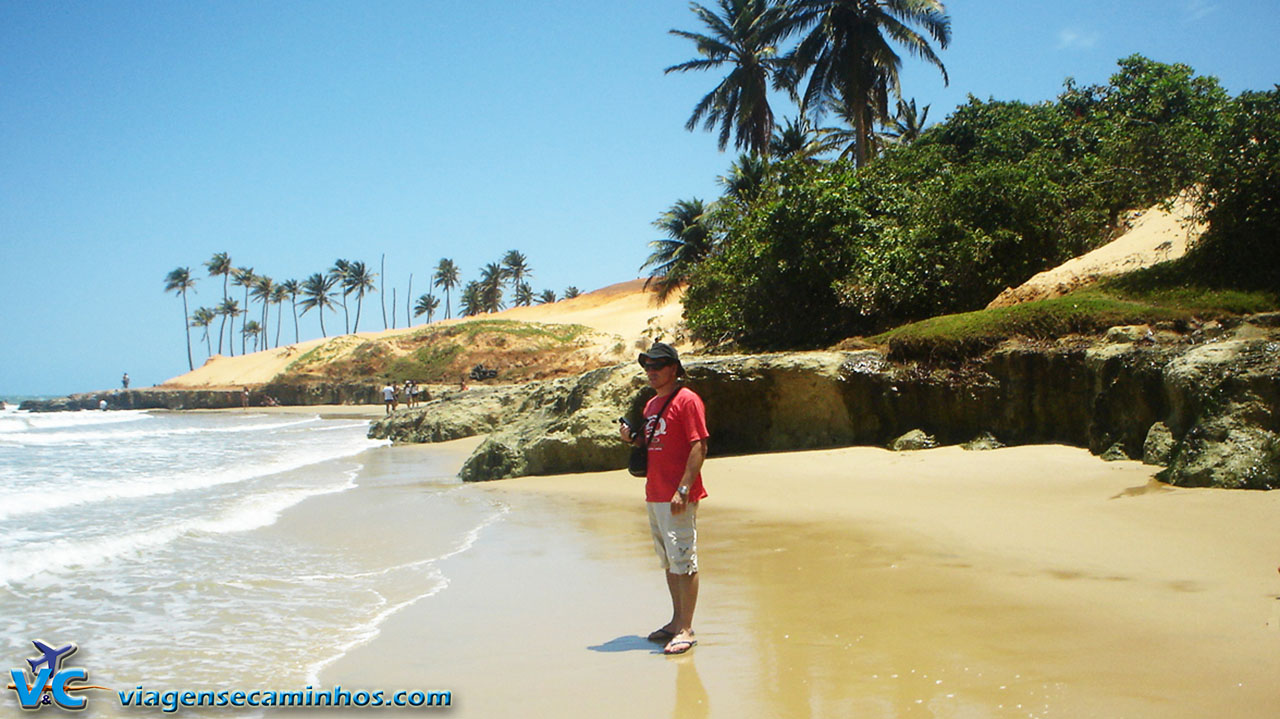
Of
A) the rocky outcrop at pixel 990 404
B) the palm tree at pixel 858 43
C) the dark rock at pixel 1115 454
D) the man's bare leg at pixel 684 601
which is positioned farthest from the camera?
the palm tree at pixel 858 43

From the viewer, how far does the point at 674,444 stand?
498 centimetres

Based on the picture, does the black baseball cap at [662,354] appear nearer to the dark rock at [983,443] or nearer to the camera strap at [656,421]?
the camera strap at [656,421]

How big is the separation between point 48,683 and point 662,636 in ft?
10.1

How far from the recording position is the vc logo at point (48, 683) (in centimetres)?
435

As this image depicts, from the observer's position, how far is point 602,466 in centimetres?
1339

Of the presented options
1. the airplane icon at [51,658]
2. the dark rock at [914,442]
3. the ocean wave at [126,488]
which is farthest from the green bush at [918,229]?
the airplane icon at [51,658]

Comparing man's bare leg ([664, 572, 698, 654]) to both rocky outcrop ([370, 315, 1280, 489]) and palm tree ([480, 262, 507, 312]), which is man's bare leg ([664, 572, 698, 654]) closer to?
rocky outcrop ([370, 315, 1280, 489])

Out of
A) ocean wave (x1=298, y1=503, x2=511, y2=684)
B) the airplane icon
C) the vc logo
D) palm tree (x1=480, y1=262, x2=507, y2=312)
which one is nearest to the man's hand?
ocean wave (x1=298, y1=503, x2=511, y2=684)

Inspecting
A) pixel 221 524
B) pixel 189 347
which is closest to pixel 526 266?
pixel 189 347

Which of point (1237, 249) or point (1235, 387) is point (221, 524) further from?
point (1237, 249)

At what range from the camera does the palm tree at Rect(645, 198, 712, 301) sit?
131 ft

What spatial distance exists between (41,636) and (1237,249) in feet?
48.3

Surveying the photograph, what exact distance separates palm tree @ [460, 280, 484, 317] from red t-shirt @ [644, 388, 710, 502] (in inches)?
3933

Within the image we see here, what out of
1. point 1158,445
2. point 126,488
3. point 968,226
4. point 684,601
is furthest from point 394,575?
point 968,226
